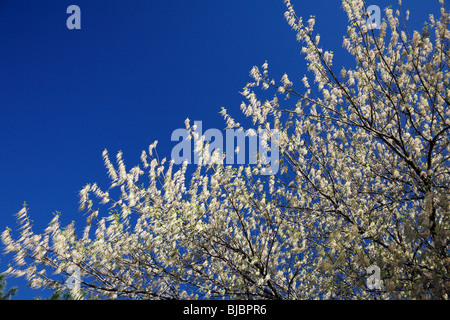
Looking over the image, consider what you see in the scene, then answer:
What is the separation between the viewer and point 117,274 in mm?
4133

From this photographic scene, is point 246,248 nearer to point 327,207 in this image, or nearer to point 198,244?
point 198,244

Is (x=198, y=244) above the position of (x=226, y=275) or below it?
above

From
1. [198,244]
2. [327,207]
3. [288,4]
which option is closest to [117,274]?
[198,244]

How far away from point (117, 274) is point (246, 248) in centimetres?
235
